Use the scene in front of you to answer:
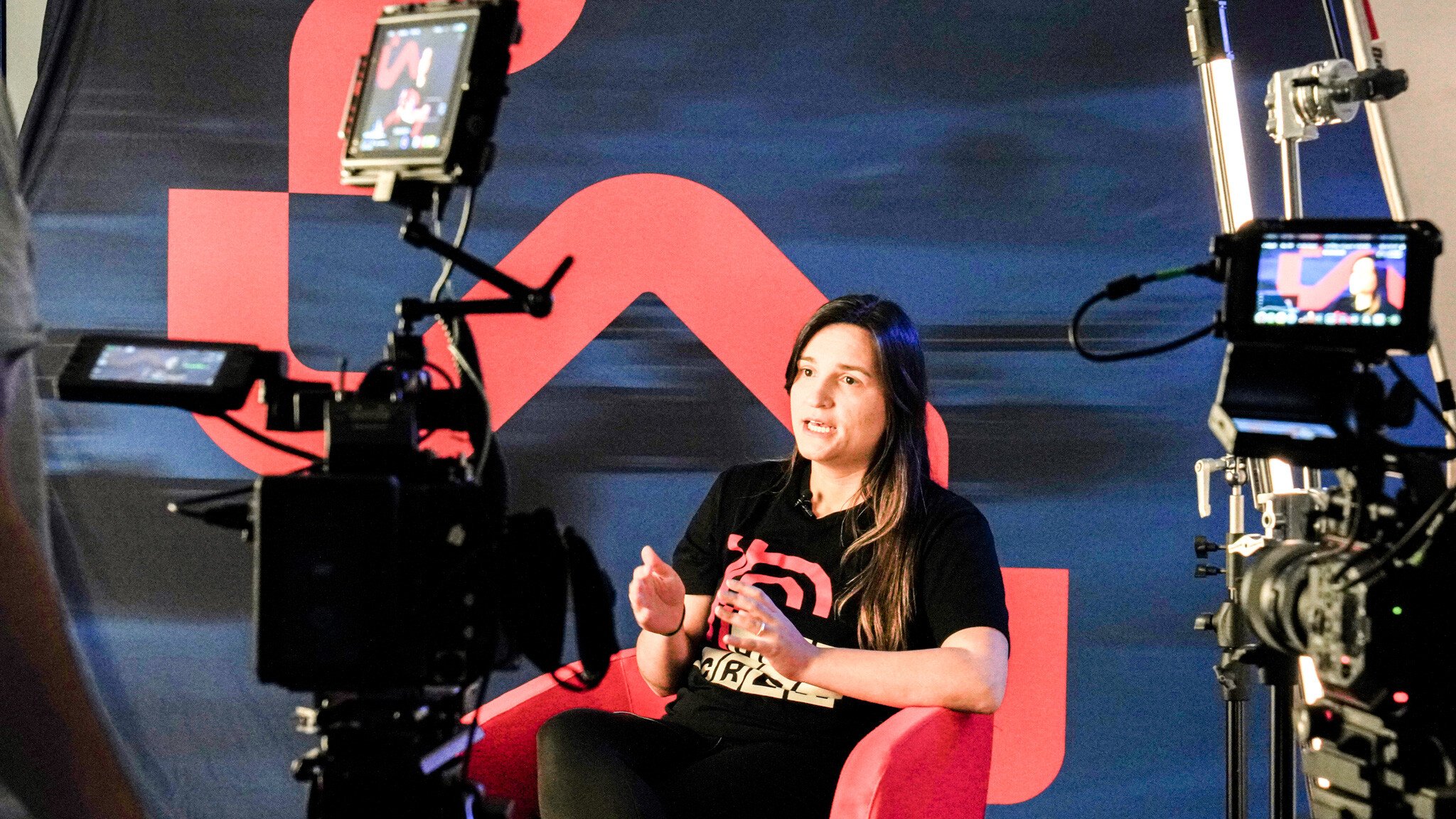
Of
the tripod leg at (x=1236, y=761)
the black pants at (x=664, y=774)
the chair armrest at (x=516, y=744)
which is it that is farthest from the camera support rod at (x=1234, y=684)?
the chair armrest at (x=516, y=744)

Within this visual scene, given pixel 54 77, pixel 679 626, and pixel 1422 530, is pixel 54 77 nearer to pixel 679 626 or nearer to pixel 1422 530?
pixel 679 626

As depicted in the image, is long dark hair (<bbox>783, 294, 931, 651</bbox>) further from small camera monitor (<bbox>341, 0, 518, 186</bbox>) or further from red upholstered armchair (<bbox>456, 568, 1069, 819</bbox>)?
small camera monitor (<bbox>341, 0, 518, 186</bbox>)

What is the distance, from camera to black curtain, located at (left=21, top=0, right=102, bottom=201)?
2.75m

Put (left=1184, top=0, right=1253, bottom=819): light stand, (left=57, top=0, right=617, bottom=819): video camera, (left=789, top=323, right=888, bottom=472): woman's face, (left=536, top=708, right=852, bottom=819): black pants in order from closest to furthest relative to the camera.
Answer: (left=57, top=0, right=617, bottom=819): video camera < (left=536, top=708, right=852, bottom=819): black pants < (left=789, top=323, right=888, bottom=472): woman's face < (left=1184, top=0, right=1253, bottom=819): light stand

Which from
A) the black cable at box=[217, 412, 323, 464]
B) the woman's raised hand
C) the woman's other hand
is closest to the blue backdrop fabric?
the woman's raised hand

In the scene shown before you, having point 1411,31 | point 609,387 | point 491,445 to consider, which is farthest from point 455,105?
point 1411,31

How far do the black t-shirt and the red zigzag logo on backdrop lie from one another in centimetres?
70

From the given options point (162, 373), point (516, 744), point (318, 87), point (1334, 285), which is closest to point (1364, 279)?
point (1334, 285)

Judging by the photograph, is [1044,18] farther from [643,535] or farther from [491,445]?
[491,445]

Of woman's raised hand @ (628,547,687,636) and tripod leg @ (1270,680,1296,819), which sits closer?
woman's raised hand @ (628,547,687,636)

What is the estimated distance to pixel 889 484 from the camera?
200 centimetres

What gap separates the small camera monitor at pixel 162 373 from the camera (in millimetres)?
1244

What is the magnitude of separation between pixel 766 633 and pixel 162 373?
87cm

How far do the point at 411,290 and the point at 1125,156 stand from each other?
5.38 feet
